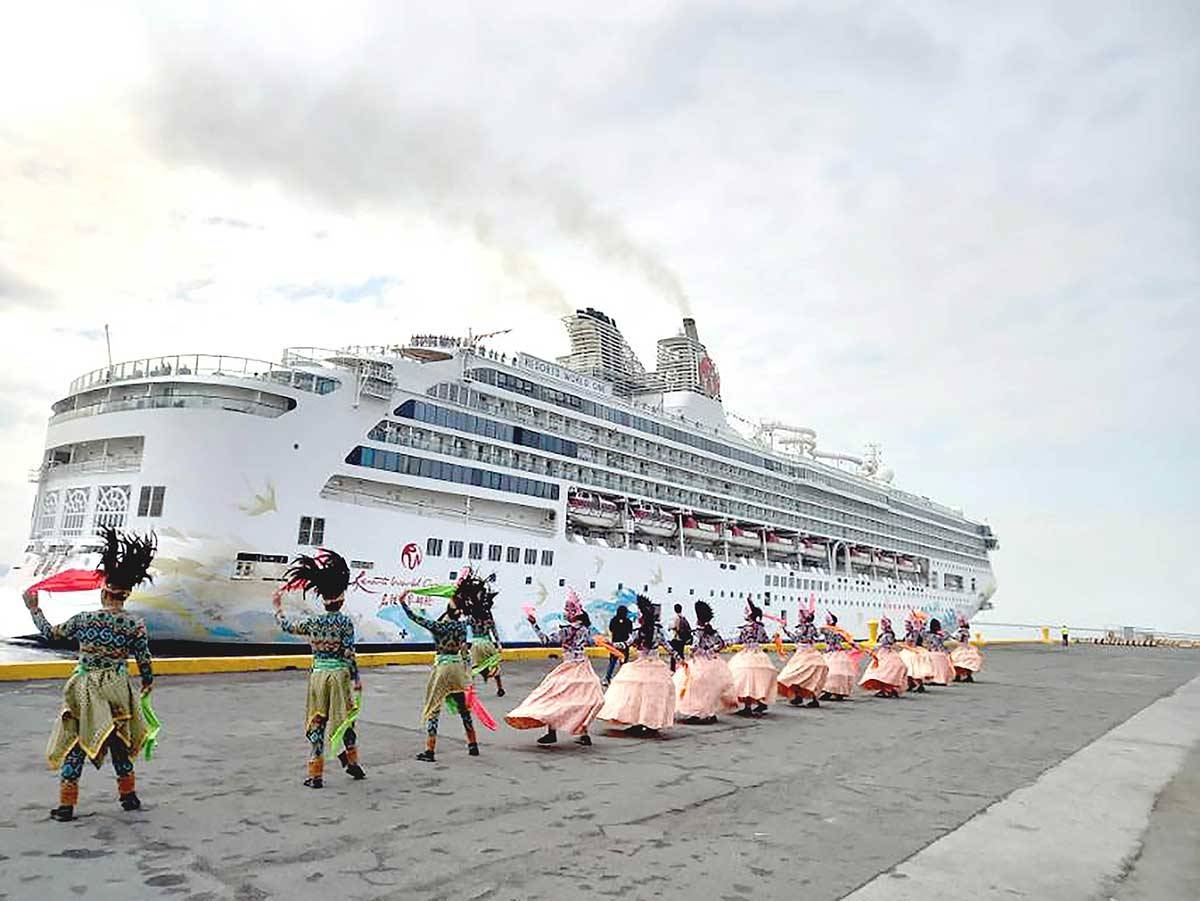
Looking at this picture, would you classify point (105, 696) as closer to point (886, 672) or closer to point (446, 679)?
point (446, 679)

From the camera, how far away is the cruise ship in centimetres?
1995

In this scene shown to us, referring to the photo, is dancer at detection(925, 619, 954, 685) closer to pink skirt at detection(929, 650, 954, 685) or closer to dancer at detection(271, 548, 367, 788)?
pink skirt at detection(929, 650, 954, 685)

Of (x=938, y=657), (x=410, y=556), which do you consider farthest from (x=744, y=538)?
(x=410, y=556)

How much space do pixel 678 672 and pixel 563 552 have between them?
17.2 metres

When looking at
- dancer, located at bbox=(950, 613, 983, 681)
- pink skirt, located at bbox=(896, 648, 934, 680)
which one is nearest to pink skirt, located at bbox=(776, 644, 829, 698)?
pink skirt, located at bbox=(896, 648, 934, 680)

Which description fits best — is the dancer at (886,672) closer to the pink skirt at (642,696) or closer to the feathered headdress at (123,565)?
the pink skirt at (642,696)

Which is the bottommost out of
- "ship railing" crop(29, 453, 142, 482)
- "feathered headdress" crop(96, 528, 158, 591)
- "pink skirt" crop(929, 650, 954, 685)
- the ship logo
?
"pink skirt" crop(929, 650, 954, 685)

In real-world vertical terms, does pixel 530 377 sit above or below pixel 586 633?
above

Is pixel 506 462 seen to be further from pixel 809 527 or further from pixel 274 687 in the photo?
pixel 809 527

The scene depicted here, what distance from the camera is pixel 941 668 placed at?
64.5ft

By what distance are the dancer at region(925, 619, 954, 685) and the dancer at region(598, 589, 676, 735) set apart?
1141cm

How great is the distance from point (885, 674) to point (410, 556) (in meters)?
13.8

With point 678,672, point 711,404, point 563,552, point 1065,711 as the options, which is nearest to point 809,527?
point 711,404

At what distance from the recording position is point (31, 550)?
895 inches
